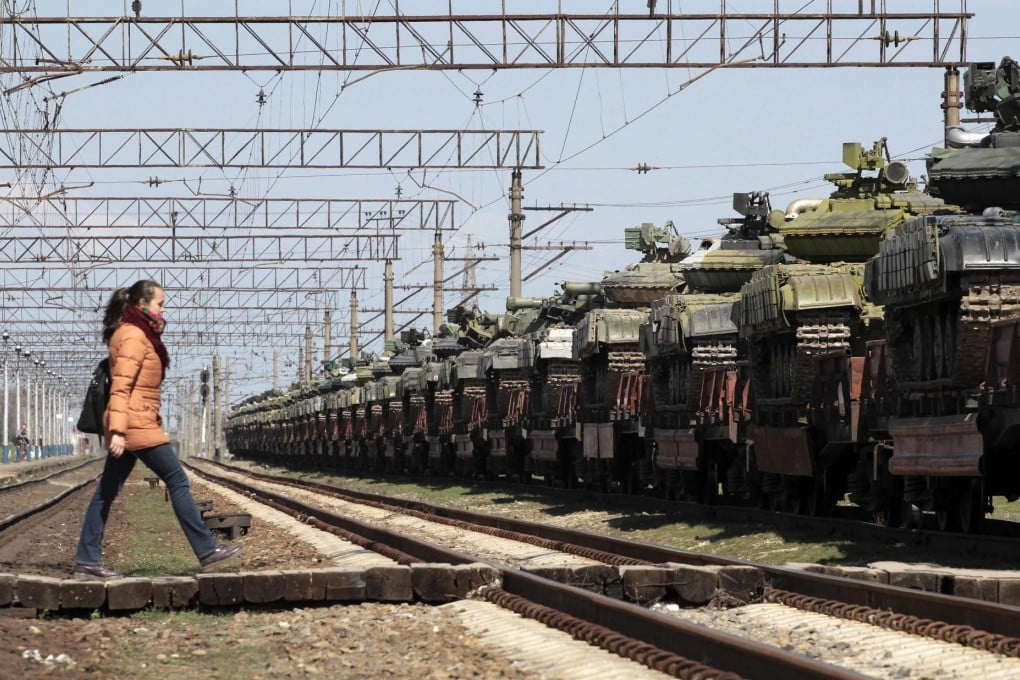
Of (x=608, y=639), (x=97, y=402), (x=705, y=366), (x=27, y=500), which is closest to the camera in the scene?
(x=608, y=639)

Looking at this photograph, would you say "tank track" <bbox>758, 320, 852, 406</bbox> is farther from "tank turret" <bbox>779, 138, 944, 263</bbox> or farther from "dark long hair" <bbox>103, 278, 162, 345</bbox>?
"dark long hair" <bbox>103, 278, 162, 345</bbox>

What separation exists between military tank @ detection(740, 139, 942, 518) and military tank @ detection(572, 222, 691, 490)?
5.98m

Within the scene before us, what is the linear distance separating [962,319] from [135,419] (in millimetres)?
7798

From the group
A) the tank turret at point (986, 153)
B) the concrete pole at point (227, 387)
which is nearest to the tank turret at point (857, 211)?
the tank turret at point (986, 153)

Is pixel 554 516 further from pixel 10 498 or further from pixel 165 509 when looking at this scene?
pixel 10 498

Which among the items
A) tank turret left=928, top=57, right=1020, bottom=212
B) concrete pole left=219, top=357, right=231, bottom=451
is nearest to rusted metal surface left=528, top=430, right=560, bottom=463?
tank turret left=928, top=57, right=1020, bottom=212

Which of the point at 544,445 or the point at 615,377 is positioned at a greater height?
the point at 615,377

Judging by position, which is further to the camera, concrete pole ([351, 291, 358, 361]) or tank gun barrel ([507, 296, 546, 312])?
concrete pole ([351, 291, 358, 361])

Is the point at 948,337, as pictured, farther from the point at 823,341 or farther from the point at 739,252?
the point at 739,252

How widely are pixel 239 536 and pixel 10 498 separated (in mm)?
21116

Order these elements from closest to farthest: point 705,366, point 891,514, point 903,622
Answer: point 903,622 < point 891,514 < point 705,366

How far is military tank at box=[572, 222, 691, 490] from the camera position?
102 ft

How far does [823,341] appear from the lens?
21.2 metres

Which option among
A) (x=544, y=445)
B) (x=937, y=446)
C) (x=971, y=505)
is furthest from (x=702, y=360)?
(x=544, y=445)
